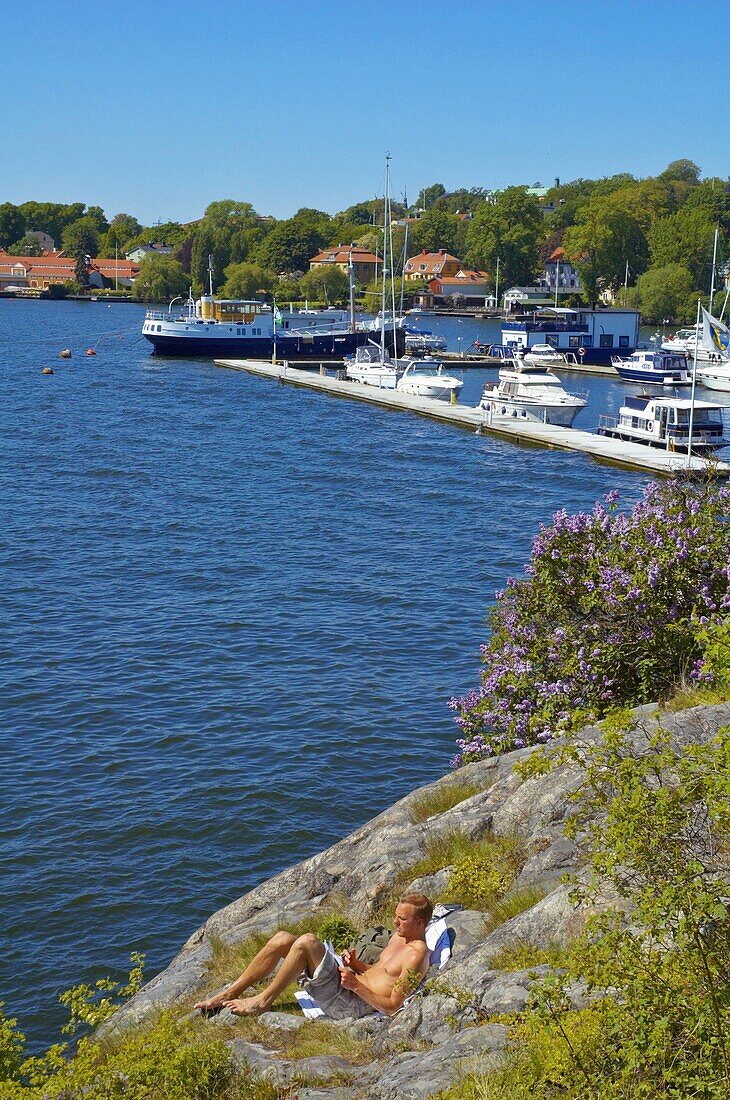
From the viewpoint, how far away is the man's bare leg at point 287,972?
26.5ft

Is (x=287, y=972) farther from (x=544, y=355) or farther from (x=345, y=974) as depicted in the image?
(x=544, y=355)

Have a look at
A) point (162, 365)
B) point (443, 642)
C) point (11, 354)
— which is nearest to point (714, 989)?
point (443, 642)

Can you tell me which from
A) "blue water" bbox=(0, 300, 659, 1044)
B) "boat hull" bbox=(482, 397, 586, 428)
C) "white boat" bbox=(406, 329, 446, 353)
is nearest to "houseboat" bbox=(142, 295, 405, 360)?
"white boat" bbox=(406, 329, 446, 353)

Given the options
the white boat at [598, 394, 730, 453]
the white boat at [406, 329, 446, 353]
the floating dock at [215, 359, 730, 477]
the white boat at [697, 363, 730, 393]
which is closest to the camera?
the floating dock at [215, 359, 730, 477]

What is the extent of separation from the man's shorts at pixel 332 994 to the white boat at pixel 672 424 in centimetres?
3670

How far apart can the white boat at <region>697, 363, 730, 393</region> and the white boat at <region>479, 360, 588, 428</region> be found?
2134 cm

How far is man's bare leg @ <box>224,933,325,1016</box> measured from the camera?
318 inches

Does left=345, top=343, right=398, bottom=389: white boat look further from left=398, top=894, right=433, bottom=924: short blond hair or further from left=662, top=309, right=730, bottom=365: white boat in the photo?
left=398, top=894, right=433, bottom=924: short blond hair

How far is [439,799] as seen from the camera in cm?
1120

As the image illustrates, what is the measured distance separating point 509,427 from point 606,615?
39476mm

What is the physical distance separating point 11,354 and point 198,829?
8089 cm

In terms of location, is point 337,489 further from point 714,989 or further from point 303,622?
point 714,989

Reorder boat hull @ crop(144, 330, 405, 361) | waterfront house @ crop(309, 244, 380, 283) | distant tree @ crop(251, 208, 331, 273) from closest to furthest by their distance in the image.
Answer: boat hull @ crop(144, 330, 405, 361)
waterfront house @ crop(309, 244, 380, 283)
distant tree @ crop(251, 208, 331, 273)

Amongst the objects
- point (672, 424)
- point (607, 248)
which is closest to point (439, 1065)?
point (672, 424)
